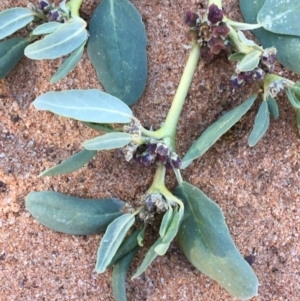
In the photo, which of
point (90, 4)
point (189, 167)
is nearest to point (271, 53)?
point (189, 167)

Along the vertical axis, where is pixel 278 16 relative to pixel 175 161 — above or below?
above

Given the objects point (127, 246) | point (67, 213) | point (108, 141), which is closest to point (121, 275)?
point (127, 246)

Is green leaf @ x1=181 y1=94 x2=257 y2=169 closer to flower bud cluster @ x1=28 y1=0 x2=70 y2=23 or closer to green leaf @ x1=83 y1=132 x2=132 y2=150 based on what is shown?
green leaf @ x1=83 y1=132 x2=132 y2=150

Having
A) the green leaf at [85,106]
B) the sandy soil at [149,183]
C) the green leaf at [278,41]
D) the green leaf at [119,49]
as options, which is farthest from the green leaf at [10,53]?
the green leaf at [278,41]

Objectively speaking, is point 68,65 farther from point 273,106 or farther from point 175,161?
point 273,106

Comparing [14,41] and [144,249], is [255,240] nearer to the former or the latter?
[144,249]

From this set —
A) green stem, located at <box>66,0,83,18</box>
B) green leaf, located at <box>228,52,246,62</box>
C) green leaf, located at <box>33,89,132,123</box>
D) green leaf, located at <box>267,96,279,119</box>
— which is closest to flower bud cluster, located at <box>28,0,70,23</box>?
green stem, located at <box>66,0,83,18</box>
